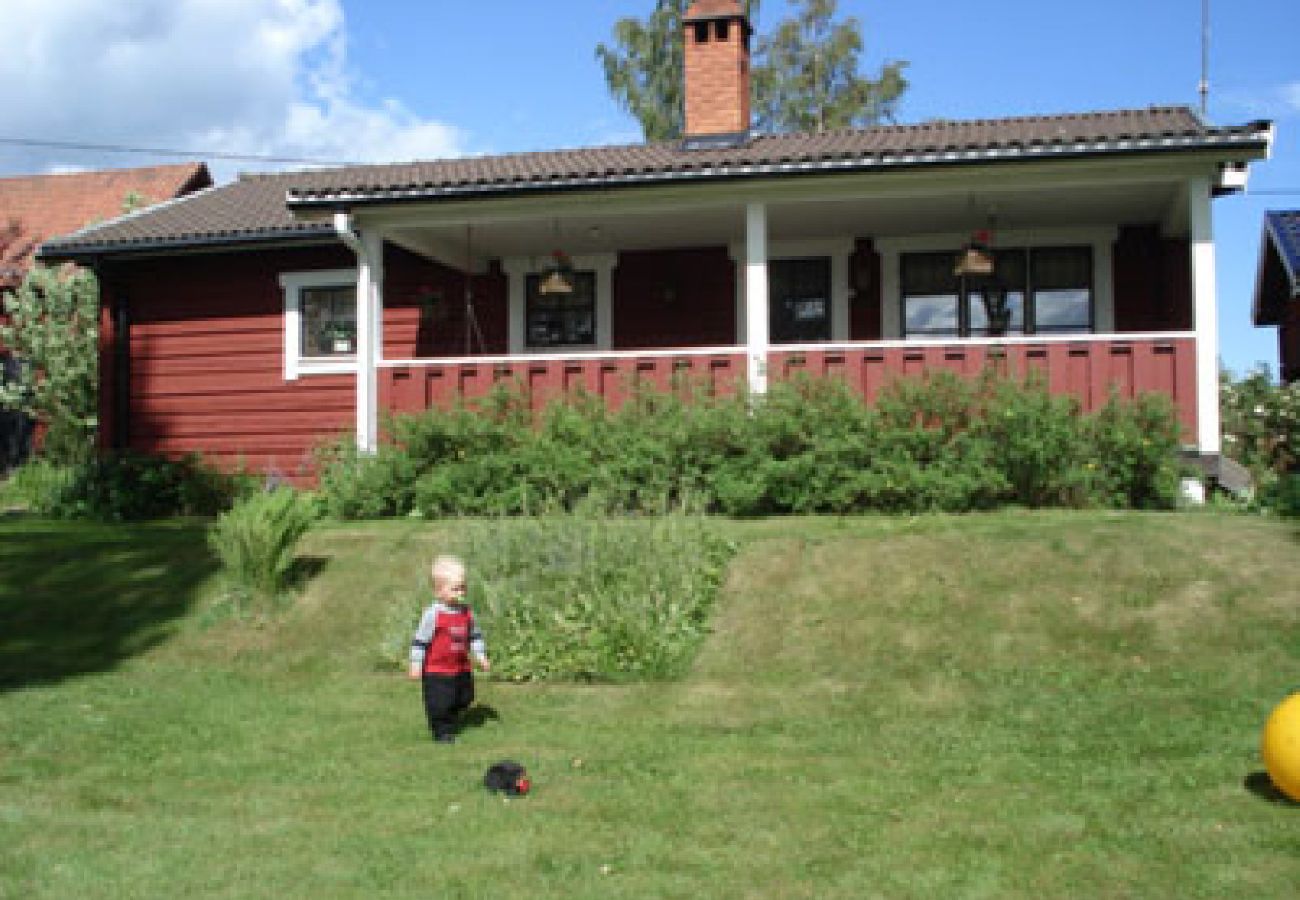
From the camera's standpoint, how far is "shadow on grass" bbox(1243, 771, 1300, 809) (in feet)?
16.7

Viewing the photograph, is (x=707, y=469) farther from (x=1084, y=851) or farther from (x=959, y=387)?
(x=1084, y=851)

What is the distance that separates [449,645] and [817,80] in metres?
29.0

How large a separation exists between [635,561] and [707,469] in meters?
2.89

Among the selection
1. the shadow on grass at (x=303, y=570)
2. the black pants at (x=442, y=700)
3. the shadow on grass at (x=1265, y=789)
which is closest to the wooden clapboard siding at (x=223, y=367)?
the shadow on grass at (x=303, y=570)

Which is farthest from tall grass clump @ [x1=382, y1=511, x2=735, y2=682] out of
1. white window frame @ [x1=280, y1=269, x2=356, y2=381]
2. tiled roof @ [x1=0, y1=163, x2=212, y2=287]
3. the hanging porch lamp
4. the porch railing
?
tiled roof @ [x1=0, y1=163, x2=212, y2=287]

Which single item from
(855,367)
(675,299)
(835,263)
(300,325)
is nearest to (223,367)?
(300,325)

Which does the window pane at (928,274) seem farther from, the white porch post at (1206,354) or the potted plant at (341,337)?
the potted plant at (341,337)

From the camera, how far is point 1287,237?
61.5 feet

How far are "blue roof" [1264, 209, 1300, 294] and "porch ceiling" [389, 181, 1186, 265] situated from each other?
17.1ft

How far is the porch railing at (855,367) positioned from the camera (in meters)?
11.4

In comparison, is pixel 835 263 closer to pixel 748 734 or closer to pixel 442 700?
pixel 748 734

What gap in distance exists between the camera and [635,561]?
8.70 metres

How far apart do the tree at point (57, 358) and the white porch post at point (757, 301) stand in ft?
47.4

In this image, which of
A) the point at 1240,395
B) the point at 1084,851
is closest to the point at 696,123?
the point at 1240,395
